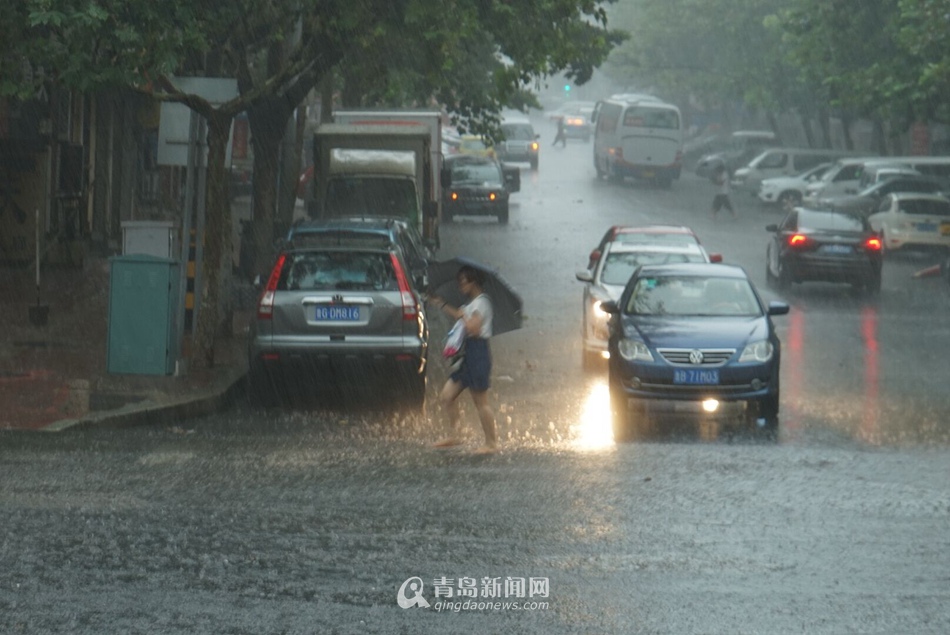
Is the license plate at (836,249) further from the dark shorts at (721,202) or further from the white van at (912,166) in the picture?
the dark shorts at (721,202)

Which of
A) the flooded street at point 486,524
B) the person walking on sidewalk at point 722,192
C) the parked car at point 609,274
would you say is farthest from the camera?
the person walking on sidewalk at point 722,192

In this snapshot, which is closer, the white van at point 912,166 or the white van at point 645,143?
the white van at point 912,166

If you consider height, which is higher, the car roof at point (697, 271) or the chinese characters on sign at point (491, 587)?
the car roof at point (697, 271)

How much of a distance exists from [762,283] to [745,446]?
1721cm

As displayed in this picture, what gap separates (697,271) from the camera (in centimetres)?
1570

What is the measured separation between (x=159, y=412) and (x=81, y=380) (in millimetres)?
1663

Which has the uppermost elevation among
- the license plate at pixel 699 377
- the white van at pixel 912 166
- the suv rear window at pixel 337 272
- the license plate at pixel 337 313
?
the white van at pixel 912 166

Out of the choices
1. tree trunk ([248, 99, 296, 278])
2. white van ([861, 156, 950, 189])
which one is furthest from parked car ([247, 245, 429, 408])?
white van ([861, 156, 950, 189])

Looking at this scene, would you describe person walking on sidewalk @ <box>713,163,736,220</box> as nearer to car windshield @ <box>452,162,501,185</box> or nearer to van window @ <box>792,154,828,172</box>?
car windshield @ <box>452,162,501,185</box>

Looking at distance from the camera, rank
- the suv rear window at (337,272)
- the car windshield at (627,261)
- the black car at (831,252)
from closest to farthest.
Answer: the suv rear window at (337,272) → the car windshield at (627,261) → the black car at (831,252)

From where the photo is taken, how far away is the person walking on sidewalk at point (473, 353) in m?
12.1

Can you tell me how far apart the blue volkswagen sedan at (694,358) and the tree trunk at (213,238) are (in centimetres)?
411

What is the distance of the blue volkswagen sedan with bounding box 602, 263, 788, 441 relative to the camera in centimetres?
1376

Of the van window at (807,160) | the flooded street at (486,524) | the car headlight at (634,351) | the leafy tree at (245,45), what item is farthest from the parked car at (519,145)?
the car headlight at (634,351)
